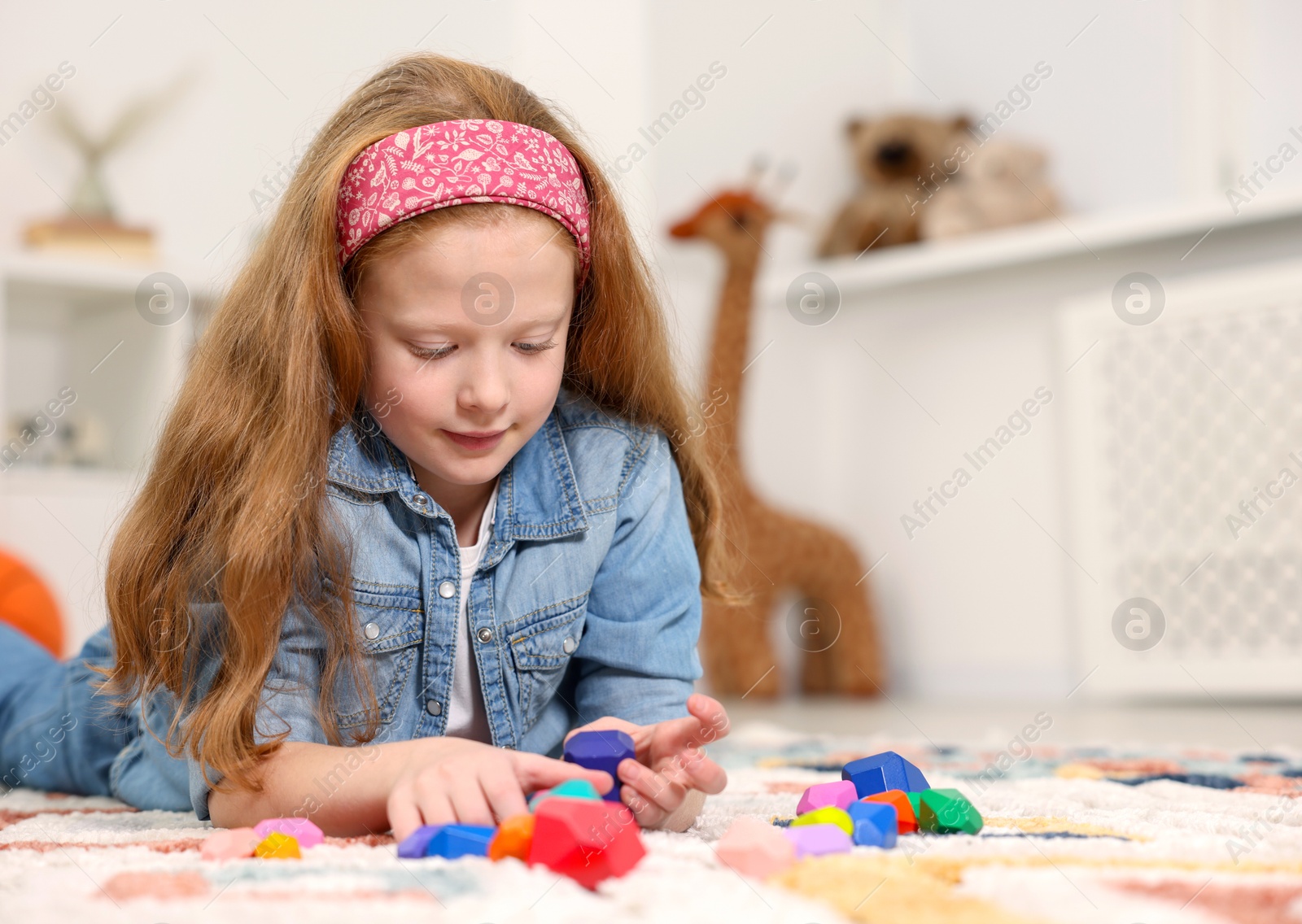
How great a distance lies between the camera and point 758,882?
527 mm

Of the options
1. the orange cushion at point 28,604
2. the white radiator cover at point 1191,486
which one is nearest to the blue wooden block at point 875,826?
the orange cushion at point 28,604

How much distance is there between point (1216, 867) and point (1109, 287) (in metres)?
1.81

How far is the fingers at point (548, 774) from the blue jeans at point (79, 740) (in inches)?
14.3

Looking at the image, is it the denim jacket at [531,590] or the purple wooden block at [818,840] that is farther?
the denim jacket at [531,590]

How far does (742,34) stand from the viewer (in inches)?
100

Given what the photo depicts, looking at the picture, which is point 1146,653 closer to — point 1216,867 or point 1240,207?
point 1240,207

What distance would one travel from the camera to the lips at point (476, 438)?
772 mm

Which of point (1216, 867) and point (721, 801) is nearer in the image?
point (1216, 867)

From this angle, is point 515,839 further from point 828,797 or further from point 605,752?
point 828,797

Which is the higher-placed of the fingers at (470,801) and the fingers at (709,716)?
the fingers at (709,716)

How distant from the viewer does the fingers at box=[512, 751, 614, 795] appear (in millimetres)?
647

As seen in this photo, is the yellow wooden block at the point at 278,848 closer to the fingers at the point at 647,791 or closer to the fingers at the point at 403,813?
the fingers at the point at 403,813

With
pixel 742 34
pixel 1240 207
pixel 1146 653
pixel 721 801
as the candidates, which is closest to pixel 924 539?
pixel 1146 653

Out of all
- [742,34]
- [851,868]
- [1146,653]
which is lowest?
[1146,653]
